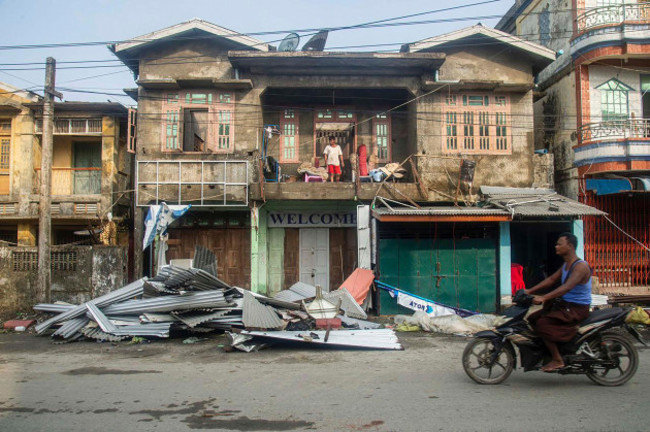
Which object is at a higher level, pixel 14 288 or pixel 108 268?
pixel 108 268

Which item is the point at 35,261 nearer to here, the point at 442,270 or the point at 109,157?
the point at 109,157

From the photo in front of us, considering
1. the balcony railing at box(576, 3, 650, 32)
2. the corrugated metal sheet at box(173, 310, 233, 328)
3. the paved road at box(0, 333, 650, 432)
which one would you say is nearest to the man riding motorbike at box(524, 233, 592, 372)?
the paved road at box(0, 333, 650, 432)

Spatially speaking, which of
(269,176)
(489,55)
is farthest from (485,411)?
(489,55)

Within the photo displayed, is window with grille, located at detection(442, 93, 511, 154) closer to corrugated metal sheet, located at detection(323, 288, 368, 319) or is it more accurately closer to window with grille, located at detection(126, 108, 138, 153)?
corrugated metal sheet, located at detection(323, 288, 368, 319)

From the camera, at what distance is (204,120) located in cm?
1443

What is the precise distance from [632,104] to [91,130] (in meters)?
16.8

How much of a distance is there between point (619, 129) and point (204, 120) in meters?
11.9

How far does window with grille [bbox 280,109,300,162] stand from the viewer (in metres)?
15.7

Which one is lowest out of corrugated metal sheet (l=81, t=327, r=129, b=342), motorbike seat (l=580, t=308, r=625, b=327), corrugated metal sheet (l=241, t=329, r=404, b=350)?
corrugated metal sheet (l=81, t=327, r=129, b=342)

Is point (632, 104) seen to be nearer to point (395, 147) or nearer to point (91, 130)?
point (395, 147)

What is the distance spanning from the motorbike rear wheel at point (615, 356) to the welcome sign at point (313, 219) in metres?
10.5

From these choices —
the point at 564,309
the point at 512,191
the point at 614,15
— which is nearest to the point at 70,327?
the point at 564,309

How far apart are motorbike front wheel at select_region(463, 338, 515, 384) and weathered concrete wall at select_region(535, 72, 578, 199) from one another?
10122 mm

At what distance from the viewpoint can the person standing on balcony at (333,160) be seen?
1450 cm
